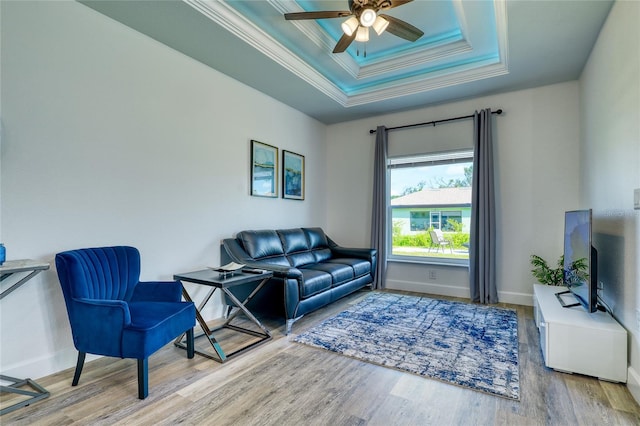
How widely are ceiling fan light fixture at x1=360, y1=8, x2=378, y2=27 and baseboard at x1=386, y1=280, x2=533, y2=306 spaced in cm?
354

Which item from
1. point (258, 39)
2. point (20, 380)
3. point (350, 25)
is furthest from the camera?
point (258, 39)

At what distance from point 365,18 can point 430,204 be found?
9.83 ft

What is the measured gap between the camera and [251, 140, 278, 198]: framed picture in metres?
4.02

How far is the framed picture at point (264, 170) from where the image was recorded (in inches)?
158

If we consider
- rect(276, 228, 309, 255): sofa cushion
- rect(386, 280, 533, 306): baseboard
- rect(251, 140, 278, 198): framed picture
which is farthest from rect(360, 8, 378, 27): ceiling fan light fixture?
rect(386, 280, 533, 306): baseboard

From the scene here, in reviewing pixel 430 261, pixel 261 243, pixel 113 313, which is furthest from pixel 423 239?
pixel 113 313

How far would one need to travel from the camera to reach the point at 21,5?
2105 millimetres

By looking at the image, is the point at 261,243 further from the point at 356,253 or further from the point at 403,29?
the point at 403,29

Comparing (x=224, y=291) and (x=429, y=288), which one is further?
(x=429, y=288)

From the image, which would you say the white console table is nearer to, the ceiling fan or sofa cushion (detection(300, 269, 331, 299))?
sofa cushion (detection(300, 269, 331, 299))

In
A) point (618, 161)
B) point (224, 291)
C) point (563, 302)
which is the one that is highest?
point (618, 161)

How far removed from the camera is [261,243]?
3689 mm

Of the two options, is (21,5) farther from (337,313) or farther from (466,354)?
(466,354)

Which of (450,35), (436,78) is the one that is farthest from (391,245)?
(450,35)
